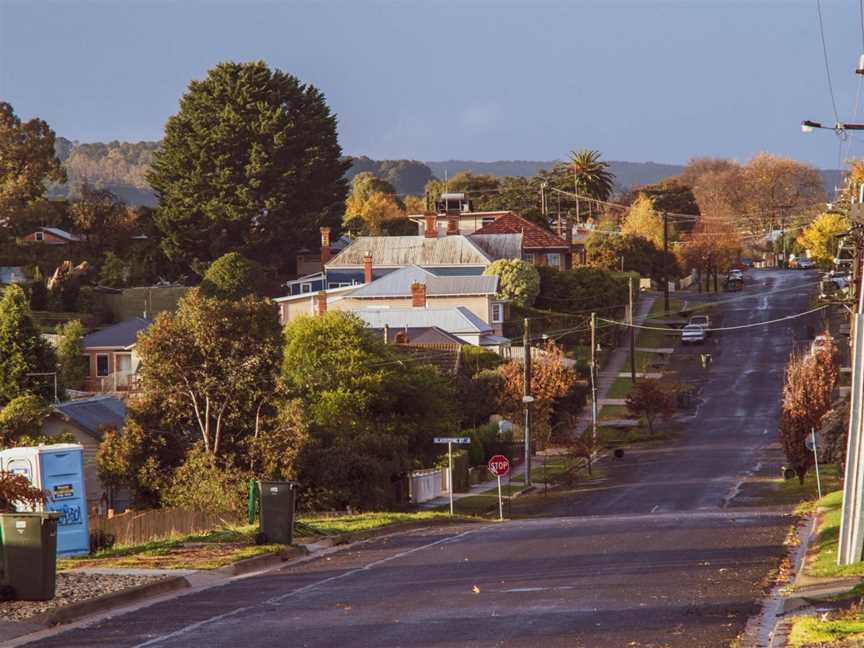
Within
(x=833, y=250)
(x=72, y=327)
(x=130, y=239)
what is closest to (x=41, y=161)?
(x=130, y=239)

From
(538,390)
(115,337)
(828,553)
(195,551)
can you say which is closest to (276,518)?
(195,551)

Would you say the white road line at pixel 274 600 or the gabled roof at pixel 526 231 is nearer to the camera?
the white road line at pixel 274 600

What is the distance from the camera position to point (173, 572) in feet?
74.9

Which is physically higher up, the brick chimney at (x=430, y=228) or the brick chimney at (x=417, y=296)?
the brick chimney at (x=430, y=228)

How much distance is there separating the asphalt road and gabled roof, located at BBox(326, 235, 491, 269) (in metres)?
70.5

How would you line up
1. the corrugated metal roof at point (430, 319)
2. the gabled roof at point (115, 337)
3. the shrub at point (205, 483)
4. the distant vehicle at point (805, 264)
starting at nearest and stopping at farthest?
the shrub at point (205, 483) → the gabled roof at point (115, 337) → the corrugated metal roof at point (430, 319) → the distant vehicle at point (805, 264)

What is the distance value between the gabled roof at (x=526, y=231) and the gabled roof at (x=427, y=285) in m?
17.5

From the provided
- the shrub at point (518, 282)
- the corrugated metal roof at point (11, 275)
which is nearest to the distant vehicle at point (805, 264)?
the shrub at point (518, 282)

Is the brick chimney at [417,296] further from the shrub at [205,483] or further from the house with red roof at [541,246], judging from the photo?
the shrub at [205,483]

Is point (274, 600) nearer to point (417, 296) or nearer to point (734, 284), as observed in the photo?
point (417, 296)

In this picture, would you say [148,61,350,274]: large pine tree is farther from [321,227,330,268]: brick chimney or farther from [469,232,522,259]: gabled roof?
[469,232,522,259]: gabled roof

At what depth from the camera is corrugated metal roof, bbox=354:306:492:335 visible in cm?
8562

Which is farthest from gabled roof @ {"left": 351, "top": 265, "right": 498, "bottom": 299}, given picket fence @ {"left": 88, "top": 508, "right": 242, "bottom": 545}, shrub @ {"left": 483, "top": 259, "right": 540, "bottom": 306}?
picket fence @ {"left": 88, "top": 508, "right": 242, "bottom": 545}

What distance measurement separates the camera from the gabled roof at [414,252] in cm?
10725
